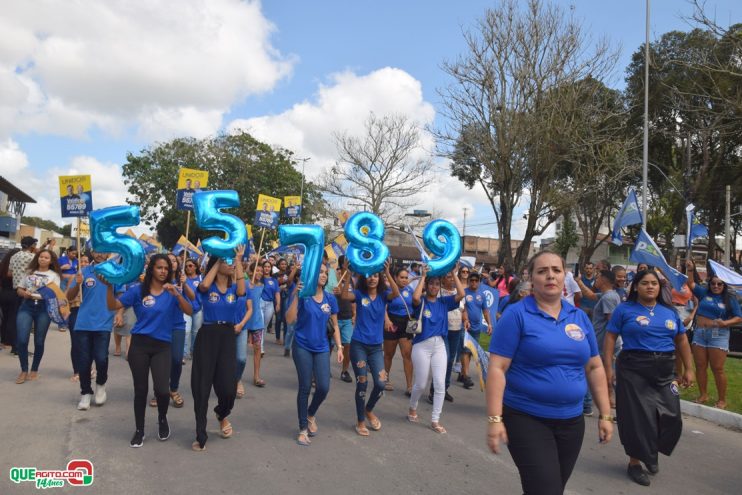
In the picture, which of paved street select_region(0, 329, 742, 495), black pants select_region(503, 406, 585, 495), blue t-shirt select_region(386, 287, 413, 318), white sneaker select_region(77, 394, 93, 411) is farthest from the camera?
blue t-shirt select_region(386, 287, 413, 318)

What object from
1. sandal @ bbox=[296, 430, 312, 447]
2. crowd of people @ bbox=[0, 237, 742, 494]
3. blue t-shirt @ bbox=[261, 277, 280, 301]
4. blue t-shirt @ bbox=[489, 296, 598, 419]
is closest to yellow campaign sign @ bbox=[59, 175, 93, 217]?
crowd of people @ bbox=[0, 237, 742, 494]

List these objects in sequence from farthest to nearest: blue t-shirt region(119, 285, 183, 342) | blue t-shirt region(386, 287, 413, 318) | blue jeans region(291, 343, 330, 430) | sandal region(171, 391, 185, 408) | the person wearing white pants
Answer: blue t-shirt region(386, 287, 413, 318) < sandal region(171, 391, 185, 408) < the person wearing white pants < blue jeans region(291, 343, 330, 430) < blue t-shirt region(119, 285, 183, 342)

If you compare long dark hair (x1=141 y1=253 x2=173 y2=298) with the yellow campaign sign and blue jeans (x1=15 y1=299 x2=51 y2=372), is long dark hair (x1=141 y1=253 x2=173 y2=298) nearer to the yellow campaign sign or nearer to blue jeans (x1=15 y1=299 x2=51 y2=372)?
the yellow campaign sign

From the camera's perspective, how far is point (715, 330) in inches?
287

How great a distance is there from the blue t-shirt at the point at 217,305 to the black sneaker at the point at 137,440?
1105 mm

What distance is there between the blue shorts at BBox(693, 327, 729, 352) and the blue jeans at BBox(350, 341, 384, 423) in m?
4.47

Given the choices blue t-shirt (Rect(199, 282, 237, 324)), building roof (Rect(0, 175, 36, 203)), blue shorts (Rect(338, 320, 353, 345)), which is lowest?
blue shorts (Rect(338, 320, 353, 345))

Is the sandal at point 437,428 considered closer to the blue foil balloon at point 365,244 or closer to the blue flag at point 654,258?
the blue foil balloon at point 365,244

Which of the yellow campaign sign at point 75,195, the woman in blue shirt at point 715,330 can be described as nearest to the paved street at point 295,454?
the woman in blue shirt at point 715,330

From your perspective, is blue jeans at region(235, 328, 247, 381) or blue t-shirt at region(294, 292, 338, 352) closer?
blue t-shirt at region(294, 292, 338, 352)

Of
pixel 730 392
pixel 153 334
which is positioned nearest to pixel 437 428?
pixel 153 334

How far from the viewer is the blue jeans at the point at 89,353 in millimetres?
6109

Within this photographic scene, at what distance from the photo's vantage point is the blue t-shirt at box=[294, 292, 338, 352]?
5.43 m

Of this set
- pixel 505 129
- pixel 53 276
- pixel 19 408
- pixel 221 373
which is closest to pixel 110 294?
pixel 221 373
